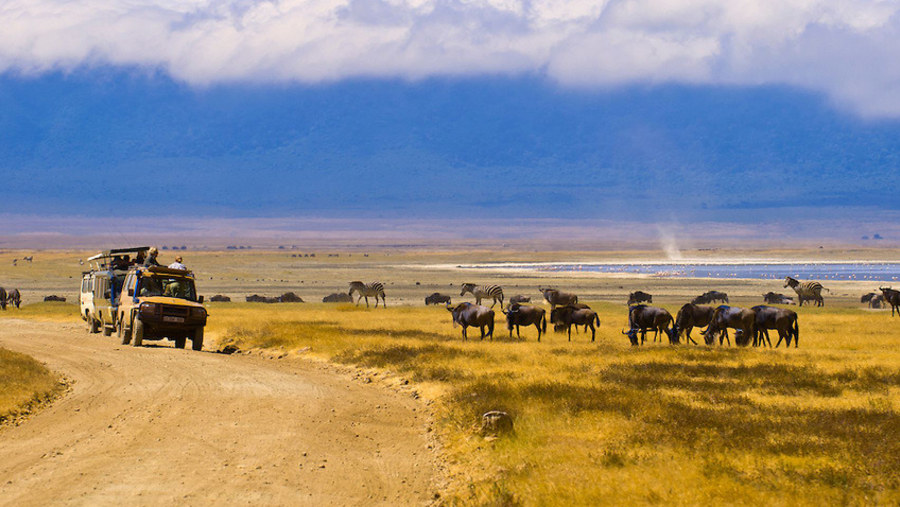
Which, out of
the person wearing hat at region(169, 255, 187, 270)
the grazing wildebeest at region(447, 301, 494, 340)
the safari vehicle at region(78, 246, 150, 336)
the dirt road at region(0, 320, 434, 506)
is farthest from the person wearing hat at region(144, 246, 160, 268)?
the grazing wildebeest at region(447, 301, 494, 340)

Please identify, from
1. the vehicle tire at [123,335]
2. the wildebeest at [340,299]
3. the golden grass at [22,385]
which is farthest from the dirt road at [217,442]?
the wildebeest at [340,299]

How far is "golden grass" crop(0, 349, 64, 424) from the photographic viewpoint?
60.3 ft

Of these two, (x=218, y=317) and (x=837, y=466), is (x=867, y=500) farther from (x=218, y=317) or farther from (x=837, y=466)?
(x=218, y=317)

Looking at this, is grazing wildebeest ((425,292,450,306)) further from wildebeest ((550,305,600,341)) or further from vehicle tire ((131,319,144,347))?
vehicle tire ((131,319,144,347))

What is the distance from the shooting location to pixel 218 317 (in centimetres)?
4684

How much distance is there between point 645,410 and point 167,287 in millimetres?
18577

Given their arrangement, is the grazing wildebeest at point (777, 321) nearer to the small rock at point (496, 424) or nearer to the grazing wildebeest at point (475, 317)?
the grazing wildebeest at point (475, 317)

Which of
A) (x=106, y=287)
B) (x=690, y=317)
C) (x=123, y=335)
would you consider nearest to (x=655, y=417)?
(x=690, y=317)

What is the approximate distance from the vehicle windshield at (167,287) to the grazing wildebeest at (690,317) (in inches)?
645

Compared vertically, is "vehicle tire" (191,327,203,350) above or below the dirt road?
above

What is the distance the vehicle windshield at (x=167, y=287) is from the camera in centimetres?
3000

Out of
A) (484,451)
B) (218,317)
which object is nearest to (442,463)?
(484,451)

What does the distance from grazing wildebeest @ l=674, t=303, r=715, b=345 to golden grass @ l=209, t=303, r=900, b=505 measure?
90.0 inches

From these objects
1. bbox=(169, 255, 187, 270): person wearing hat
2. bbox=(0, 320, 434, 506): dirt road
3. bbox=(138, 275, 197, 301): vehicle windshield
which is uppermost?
bbox=(169, 255, 187, 270): person wearing hat
